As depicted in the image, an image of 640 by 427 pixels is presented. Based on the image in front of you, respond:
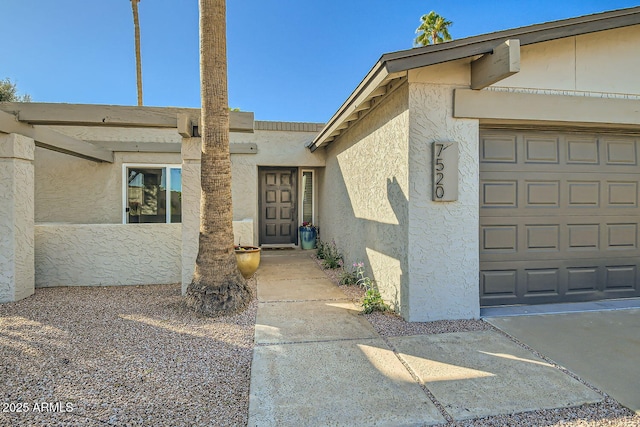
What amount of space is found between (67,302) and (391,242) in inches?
207

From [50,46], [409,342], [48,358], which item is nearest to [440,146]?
[409,342]

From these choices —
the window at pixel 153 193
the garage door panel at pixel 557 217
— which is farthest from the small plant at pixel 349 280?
the window at pixel 153 193

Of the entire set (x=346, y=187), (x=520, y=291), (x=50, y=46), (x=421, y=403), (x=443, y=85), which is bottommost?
(x=421, y=403)

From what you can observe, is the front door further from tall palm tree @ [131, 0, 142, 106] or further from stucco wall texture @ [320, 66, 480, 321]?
tall palm tree @ [131, 0, 142, 106]

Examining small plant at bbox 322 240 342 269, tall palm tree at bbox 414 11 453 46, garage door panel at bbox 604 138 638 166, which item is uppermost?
tall palm tree at bbox 414 11 453 46

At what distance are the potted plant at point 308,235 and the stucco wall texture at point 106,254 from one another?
178 inches

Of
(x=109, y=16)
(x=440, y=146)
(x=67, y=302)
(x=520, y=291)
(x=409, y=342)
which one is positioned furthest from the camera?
(x=109, y=16)

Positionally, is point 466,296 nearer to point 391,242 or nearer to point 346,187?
point 391,242

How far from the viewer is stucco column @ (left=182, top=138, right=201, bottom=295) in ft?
18.2

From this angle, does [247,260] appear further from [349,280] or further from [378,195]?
[378,195]

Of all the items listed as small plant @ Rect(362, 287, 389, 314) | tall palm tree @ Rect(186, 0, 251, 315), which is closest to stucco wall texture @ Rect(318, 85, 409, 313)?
small plant @ Rect(362, 287, 389, 314)

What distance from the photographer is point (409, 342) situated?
371 cm

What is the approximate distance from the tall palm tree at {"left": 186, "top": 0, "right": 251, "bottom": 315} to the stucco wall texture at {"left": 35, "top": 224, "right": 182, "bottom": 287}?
2.02 m

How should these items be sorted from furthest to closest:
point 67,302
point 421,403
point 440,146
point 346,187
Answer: point 346,187
point 67,302
point 440,146
point 421,403
